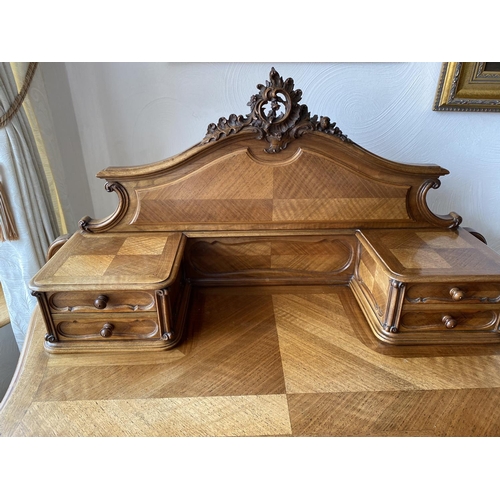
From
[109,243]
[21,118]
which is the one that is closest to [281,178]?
[109,243]

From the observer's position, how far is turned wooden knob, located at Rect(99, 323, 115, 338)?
713 millimetres

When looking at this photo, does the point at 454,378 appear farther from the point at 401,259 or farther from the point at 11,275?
the point at 11,275

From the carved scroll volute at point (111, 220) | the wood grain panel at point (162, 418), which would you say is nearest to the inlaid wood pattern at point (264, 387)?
the wood grain panel at point (162, 418)

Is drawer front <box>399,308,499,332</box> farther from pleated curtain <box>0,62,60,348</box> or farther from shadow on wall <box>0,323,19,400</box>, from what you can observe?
shadow on wall <box>0,323,19,400</box>

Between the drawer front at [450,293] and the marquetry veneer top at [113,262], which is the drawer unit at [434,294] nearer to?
the drawer front at [450,293]

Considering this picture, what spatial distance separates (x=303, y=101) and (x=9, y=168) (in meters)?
0.87

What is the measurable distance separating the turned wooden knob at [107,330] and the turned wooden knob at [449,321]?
2.34 feet

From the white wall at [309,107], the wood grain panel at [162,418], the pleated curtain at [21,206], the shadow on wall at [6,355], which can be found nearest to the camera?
the wood grain panel at [162,418]

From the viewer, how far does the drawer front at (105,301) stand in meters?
0.70

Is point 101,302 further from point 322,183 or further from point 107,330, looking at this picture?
point 322,183

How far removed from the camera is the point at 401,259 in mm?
772

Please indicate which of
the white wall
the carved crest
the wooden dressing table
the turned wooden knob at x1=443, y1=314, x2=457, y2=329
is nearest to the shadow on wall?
the wooden dressing table

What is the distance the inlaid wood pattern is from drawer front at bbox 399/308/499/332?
5 centimetres

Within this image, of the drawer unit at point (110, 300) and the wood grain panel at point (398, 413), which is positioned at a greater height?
the drawer unit at point (110, 300)
